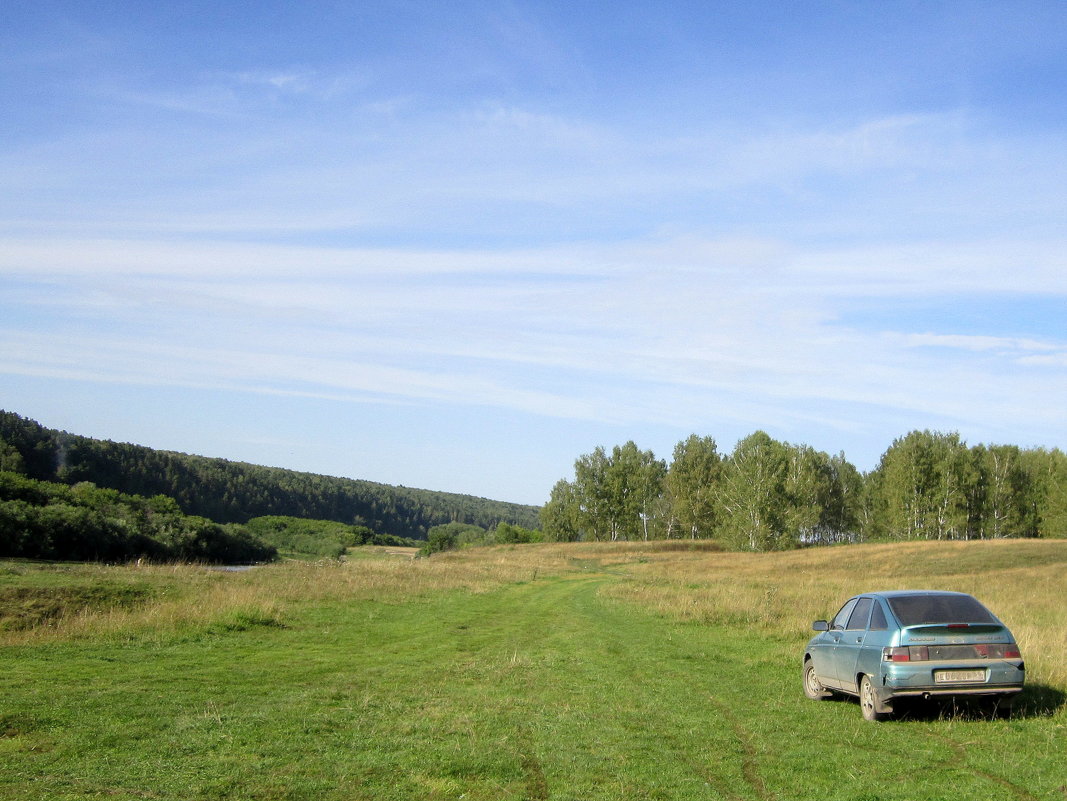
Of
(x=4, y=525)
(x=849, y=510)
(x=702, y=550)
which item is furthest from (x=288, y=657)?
(x=849, y=510)

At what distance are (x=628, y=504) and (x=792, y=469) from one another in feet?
72.2

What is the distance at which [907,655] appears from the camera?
35.2ft

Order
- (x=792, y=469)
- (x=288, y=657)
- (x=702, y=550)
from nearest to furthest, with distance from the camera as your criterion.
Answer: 1. (x=288, y=657)
2. (x=702, y=550)
3. (x=792, y=469)

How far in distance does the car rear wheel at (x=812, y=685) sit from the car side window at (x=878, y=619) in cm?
202

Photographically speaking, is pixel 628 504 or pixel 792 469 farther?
pixel 628 504

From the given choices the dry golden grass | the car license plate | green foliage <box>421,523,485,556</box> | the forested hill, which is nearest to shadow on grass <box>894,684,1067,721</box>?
the car license plate

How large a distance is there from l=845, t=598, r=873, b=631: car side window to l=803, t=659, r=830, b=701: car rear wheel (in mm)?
1299

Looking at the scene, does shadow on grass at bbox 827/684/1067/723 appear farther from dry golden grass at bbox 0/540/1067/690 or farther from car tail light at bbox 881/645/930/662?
dry golden grass at bbox 0/540/1067/690

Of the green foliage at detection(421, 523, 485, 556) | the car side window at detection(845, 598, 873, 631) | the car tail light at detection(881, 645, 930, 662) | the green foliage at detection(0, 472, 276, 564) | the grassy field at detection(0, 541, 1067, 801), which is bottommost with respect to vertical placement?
the green foliage at detection(421, 523, 485, 556)

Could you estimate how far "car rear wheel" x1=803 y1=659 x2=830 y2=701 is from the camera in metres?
13.4

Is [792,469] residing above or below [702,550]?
above

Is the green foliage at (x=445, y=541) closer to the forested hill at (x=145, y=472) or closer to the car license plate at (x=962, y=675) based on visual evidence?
the forested hill at (x=145, y=472)

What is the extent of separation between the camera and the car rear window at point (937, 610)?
11.2 metres

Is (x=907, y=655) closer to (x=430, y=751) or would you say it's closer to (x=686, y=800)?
(x=686, y=800)
